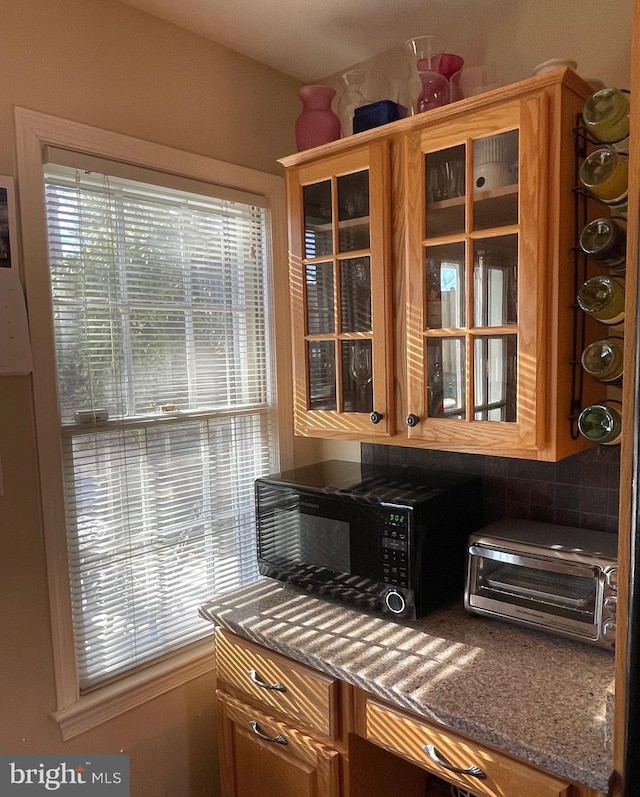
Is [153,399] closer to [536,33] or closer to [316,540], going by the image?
[316,540]

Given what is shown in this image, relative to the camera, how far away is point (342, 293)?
1.68 metres

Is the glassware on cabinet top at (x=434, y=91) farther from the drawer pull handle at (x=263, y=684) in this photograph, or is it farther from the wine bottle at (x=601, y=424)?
the drawer pull handle at (x=263, y=684)

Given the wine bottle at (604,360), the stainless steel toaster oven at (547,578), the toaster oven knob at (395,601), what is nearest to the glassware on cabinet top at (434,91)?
the wine bottle at (604,360)

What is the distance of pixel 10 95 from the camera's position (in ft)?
4.53

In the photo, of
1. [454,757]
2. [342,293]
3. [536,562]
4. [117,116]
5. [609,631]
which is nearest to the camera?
[454,757]

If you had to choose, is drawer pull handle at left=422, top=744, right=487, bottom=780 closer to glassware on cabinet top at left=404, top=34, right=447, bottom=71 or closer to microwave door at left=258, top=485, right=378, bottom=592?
microwave door at left=258, top=485, right=378, bottom=592

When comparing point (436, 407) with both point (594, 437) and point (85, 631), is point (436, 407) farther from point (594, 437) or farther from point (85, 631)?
point (85, 631)

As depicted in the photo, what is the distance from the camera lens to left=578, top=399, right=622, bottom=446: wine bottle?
4.27ft

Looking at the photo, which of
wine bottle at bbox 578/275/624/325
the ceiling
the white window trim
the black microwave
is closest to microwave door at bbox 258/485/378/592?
the black microwave

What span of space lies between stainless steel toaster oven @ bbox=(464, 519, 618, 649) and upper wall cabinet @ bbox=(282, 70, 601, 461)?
233 millimetres

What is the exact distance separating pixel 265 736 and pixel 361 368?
1.02 m

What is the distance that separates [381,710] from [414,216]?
117cm

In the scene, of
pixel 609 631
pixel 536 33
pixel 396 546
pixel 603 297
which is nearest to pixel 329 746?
pixel 396 546

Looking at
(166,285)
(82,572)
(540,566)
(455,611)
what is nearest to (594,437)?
(540,566)
